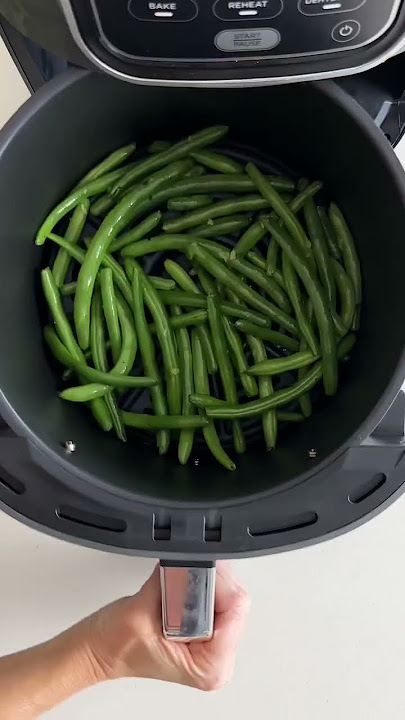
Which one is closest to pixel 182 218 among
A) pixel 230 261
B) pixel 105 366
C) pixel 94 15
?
pixel 230 261

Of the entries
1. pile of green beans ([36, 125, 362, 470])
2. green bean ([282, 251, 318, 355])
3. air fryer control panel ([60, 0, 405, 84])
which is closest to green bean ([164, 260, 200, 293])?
pile of green beans ([36, 125, 362, 470])

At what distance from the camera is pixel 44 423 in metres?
0.69

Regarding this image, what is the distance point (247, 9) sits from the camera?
0.49 m

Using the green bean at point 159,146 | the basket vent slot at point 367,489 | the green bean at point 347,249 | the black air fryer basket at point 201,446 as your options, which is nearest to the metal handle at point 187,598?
the black air fryer basket at point 201,446

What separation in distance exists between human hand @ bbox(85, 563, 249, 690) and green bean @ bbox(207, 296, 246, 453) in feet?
0.54

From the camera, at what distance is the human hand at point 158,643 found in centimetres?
71

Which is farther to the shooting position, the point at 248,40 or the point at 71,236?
the point at 71,236

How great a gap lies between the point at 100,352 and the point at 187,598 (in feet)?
0.98

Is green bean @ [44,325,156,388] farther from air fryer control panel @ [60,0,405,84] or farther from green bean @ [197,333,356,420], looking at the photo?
air fryer control panel @ [60,0,405,84]

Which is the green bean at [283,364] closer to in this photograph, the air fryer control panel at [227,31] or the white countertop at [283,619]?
the white countertop at [283,619]

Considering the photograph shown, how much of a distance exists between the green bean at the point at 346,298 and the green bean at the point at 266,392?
0.33 ft

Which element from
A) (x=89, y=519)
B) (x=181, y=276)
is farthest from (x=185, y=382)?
(x=89, y=519)

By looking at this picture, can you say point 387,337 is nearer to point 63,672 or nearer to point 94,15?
point 94,15

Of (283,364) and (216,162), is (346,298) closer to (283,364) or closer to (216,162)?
(283,364)
